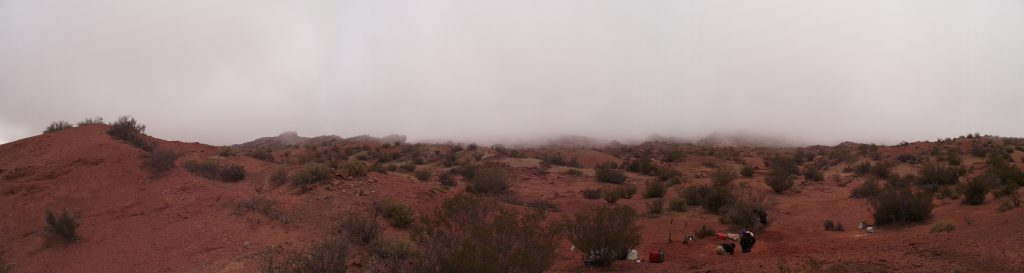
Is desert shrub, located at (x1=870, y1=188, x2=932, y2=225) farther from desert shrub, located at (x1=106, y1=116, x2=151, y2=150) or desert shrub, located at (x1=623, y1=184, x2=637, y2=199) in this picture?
desert shrub, located at (x1=106, y1=116, x2=151, y2=150)

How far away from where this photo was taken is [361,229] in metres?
12.2

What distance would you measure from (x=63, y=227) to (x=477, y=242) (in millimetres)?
9578

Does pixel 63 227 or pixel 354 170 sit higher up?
pixel 354 170

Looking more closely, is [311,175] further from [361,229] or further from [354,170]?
[361,229]

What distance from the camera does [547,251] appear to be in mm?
9344

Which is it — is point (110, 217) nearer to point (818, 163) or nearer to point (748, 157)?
point (818, 163)

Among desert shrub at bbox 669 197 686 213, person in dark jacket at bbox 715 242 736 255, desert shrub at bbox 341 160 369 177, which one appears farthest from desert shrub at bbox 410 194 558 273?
desert shrub at bbox 669 197 686 213

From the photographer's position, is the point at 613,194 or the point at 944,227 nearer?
the point at 944,227

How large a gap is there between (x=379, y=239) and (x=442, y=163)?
24.1 meters

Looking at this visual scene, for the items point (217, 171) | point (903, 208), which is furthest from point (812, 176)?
point (217, 171)

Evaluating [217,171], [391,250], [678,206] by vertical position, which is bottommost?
[678,206]

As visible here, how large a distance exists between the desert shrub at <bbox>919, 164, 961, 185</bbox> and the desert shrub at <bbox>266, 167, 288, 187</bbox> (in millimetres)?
22788

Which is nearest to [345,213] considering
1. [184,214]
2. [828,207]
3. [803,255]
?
[184,214]

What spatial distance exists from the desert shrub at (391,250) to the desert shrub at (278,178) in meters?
5.55
